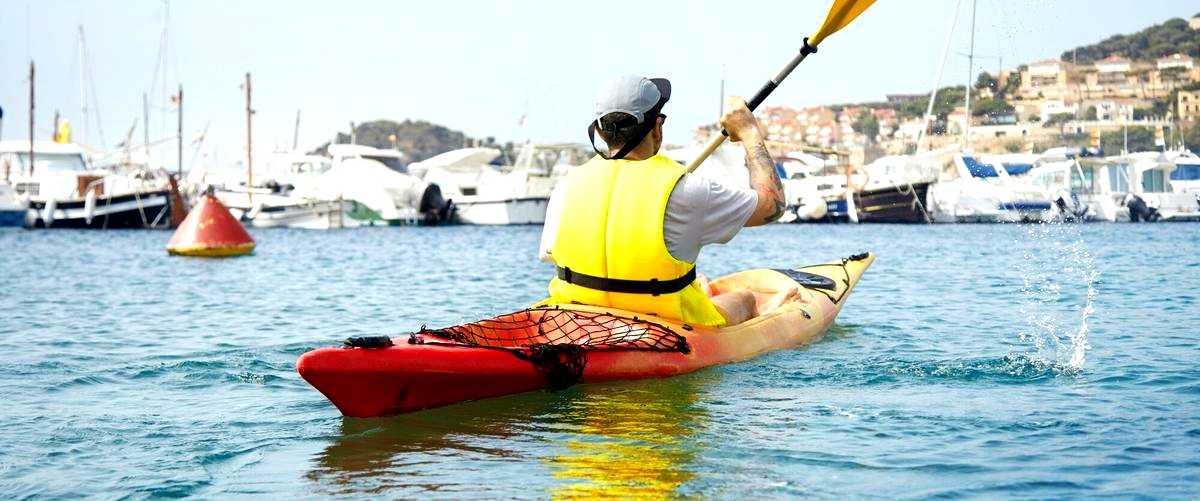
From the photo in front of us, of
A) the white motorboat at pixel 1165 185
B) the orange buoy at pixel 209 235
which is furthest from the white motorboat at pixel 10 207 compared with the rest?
the white motorboat at pixel 1165 185

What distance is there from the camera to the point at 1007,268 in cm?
2086

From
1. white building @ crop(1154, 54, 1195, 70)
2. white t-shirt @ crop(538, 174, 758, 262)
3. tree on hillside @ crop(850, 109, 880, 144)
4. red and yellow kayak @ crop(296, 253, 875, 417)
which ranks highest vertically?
white building @ crop(1154, 54, 1195, 70)

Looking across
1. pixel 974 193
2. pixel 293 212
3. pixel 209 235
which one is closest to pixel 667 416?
pixel 209 235

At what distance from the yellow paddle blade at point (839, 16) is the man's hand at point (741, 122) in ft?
4.38

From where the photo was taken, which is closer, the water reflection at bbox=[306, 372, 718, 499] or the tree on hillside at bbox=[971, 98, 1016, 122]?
the water reflection at bbox=[306, 372, 718, 499]

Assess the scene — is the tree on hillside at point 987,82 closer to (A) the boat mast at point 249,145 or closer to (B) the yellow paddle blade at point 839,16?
(B) the yellow paddle blade at point 839,16

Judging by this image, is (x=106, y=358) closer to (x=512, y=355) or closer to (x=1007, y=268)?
(x=512, y=355)

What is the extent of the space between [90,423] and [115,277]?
15.6 metres

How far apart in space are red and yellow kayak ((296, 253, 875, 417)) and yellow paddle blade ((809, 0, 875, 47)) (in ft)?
6.01

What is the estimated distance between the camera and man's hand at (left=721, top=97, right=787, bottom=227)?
712 cm

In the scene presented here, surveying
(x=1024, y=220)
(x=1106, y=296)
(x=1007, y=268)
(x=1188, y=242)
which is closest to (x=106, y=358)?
(x=1106, y=296)

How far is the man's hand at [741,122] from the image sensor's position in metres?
7.23

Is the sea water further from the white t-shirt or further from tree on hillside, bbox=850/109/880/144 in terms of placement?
tree on hillside, bbox=850/109/880/144

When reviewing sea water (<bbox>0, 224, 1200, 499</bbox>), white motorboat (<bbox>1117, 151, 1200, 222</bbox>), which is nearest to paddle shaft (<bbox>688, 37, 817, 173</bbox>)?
sea water (<bbox>0, 224, 1200, 499</bbox>)
